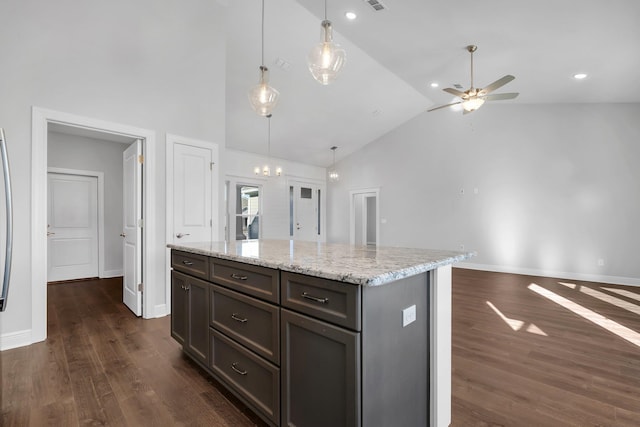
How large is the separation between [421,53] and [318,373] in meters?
4.46

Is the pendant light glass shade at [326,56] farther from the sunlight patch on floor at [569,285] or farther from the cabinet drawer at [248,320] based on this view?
the sunlight patch on floor at [569,285]

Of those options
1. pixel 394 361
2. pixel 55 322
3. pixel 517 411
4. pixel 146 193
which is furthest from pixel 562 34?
pixel 55 322

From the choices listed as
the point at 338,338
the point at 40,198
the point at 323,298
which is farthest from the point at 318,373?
the point at 40,198

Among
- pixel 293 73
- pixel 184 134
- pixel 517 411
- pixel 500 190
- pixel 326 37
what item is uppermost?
pixel 293 73

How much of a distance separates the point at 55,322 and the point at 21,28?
2805mm

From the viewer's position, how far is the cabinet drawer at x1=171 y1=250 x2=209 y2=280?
204cm

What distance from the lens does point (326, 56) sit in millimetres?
2359

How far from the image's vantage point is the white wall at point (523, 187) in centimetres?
497

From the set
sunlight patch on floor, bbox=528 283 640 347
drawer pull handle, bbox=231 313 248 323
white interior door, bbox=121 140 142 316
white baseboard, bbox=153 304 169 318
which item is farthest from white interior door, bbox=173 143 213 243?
sunlight patch on floor, bbox=528 283 640 347

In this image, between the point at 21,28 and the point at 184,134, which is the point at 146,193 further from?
the point at 21,28

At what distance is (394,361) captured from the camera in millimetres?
1242

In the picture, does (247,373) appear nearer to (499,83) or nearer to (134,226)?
(134,226)

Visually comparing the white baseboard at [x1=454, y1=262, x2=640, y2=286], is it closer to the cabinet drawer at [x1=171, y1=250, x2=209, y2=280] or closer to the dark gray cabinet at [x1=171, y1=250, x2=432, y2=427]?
the dark gray cabinet at [x1=171, y1=250, x2=432, y2=427]

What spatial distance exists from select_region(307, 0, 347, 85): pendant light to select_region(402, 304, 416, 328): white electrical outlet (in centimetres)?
195
